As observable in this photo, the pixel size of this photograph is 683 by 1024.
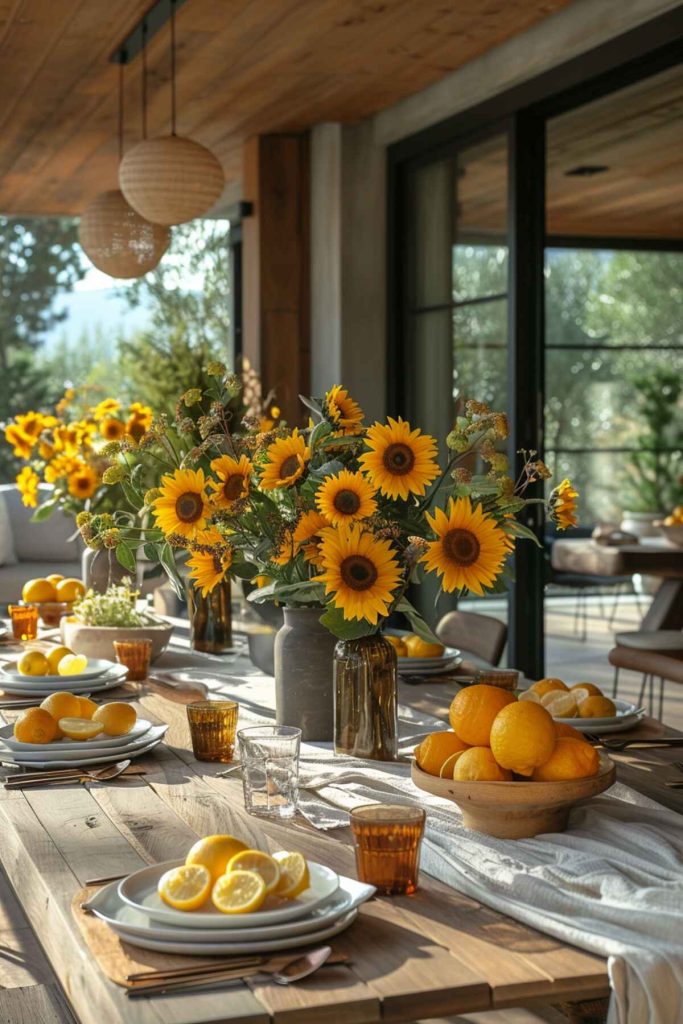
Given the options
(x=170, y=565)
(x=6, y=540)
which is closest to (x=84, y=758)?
(x=170, y=565)

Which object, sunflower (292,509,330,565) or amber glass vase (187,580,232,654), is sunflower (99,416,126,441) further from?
sunflower (292,509,330,565)

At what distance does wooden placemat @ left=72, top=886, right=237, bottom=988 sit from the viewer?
111cm

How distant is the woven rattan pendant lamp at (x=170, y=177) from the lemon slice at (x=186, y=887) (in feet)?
10.9

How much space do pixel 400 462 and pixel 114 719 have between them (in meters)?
0.57

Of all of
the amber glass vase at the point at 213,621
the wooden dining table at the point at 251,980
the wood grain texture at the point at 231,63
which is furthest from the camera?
the wood grain texture at the point at 231,63

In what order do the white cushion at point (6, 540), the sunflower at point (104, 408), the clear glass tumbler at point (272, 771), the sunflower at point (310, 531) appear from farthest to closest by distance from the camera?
the white cushion at point (6, 540), the sunflower at point (104, 408), the sunflower at point (310, 531), the clear glass tumbler at point (272, 771)

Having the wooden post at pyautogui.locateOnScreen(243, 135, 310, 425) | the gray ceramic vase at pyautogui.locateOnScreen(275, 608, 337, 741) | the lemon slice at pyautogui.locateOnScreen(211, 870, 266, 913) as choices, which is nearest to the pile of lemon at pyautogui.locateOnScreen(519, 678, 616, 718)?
the gray ceramic vase at pyautogui.locateOnScreen(275, 608, 337, 741)

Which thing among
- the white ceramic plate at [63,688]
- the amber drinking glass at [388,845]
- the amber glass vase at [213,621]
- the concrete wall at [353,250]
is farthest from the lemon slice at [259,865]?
the concrete wall at [353,250]

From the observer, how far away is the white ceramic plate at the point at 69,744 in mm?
1871

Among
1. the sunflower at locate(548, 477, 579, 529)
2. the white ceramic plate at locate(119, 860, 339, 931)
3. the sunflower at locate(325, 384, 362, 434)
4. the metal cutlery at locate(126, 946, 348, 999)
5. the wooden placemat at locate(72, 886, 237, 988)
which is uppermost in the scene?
the sunflower at locate(325, 384, 362, 434)

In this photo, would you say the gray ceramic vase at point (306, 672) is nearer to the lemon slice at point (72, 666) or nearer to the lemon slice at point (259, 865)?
the lemon slice at point (72, 666)

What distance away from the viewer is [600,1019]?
1.94 meters

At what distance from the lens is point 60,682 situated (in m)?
2.40

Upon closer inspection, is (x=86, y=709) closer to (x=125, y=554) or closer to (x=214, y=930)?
(x=125, y=554)
